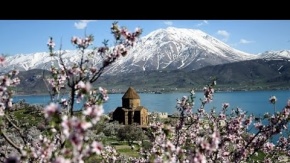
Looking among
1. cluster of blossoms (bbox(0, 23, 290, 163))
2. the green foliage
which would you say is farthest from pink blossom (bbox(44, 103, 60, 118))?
the green foliage

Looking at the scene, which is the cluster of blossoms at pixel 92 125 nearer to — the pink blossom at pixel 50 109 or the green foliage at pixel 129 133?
the pink blossom at pixel 50 109

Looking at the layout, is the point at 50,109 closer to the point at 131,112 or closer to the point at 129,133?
the point at 129,133

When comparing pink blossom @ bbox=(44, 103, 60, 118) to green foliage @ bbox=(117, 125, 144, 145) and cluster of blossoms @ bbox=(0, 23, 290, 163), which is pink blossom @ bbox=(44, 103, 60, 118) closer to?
cluster of blossoms @ bbox=(0, 23, 290, 163)

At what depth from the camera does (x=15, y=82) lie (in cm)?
533

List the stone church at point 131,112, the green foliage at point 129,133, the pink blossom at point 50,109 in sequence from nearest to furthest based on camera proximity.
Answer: the pink blossom at point 50,109 → the green foliage at point 129,133 → the stone church at point 131,112

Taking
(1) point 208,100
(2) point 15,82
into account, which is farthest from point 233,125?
(2) point 15,82

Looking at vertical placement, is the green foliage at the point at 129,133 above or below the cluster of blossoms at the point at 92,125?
below

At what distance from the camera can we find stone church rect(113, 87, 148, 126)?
54438 mm

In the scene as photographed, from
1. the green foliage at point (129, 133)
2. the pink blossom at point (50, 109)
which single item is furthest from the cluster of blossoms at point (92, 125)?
the green foliage at point (129, 133)

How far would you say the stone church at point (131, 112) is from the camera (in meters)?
54.4

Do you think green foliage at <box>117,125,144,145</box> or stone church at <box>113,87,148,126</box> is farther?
stone church at <box>113,87,148,126</box>
